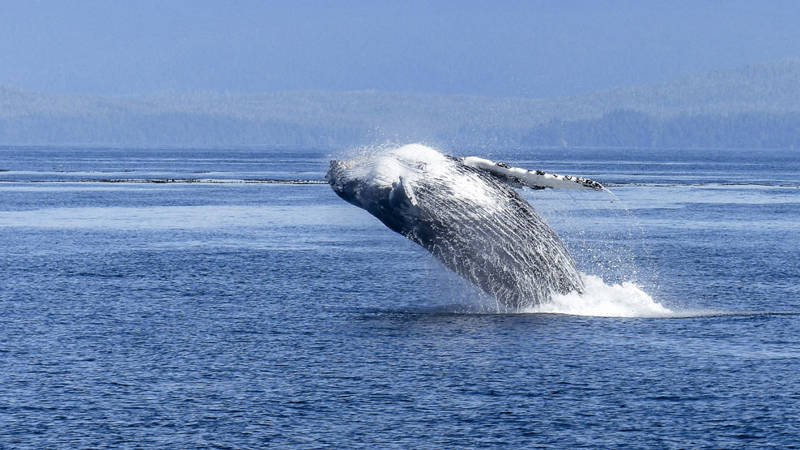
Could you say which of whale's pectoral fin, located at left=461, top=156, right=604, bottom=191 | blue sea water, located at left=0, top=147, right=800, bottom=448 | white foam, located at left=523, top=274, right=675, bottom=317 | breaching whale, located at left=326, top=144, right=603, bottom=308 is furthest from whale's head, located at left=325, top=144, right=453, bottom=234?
white foam, located at left=523, top=274, right=675, bottom=317

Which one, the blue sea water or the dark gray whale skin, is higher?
the dark gray whale skin

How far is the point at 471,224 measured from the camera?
22328mm

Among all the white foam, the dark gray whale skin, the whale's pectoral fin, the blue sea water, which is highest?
the whale's pectoral fin

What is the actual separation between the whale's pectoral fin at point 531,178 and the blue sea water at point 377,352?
3.01 metres

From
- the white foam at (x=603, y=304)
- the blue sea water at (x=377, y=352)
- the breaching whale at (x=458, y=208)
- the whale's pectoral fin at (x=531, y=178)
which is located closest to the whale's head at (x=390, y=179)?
the breaching whale at (x=458, y=208)

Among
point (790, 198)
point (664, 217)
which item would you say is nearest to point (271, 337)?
point (664, 217)

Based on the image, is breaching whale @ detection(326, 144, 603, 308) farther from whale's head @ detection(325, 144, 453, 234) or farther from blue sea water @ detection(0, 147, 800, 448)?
blue sea water @ detection(0, 147, 800, 448)

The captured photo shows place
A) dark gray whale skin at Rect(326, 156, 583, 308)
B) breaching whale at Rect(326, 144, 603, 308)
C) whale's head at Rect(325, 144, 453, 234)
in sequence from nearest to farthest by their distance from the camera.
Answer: whale's head at Rect(325, 144, 453, 234), breaching whale at Rect(326, 144, 603, 308), dark gray whale skin at Rect(326, 156, 583, 308)

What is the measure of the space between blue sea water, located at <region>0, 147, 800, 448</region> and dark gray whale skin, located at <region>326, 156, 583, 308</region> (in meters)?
1.17

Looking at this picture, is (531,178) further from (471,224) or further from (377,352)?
(377,352)

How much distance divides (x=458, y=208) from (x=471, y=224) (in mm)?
414

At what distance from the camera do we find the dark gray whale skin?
2195cm

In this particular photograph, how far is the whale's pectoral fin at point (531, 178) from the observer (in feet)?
67.5

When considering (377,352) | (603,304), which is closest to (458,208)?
(377,352)
